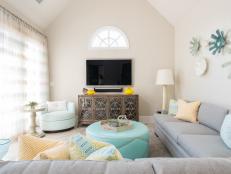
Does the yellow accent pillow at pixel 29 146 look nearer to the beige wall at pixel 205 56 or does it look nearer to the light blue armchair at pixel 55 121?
the beige wall at pixel 205 56

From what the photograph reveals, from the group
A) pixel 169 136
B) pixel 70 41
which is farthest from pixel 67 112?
pixel 169 136

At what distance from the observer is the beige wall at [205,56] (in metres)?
2.90

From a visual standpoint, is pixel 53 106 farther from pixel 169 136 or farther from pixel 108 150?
pixel 108 150

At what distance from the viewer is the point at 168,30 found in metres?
5.20

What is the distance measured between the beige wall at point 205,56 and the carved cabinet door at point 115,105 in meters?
1.70

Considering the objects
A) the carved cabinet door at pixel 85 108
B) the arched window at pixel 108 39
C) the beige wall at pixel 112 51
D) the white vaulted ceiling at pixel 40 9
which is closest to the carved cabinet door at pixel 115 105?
the carved cabinet door at pixel 85 108

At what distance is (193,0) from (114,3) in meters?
2.25

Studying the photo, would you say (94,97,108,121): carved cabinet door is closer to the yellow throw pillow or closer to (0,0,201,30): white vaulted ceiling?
(0,0,201,30): white vaulted ceiling

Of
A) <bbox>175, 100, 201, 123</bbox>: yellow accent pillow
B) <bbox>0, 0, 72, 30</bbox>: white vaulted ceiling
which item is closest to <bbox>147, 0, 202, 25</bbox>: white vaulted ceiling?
<bbox>175, 100, 201, 123</bbox>: yellow accent pillow

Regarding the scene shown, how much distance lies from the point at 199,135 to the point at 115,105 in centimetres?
263

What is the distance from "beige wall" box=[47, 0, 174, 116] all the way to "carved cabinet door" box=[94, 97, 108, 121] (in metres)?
0.84

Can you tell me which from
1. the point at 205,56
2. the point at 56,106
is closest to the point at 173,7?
the point at 205,56

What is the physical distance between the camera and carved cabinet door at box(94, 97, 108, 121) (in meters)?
4.77

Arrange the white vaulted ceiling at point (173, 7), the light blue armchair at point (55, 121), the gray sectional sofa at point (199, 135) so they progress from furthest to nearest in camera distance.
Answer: the light blue armchair at point (55, 121)
the white vaulted ceiling at point (173, 7)
the gray sectional sofa at point (199, 135)
